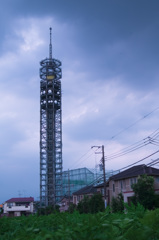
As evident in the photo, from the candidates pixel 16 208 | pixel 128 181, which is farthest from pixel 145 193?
pixel 16 208

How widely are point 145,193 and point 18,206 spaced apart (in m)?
57.0

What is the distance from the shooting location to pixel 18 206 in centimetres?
8212

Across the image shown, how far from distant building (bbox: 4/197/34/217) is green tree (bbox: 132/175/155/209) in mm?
53825

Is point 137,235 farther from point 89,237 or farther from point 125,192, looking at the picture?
point 125,192

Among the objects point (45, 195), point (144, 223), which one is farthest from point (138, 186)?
point (45, 195)

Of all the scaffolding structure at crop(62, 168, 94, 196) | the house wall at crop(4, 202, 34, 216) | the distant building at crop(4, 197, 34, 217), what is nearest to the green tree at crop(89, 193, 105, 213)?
the scaffolding structure at crop(62, 168, 94, 196)

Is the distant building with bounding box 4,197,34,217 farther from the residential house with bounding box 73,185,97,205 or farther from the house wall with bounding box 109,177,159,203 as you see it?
the house wall with bounding box 109,177,159,203

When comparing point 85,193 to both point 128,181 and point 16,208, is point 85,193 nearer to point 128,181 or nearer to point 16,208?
point 128,181

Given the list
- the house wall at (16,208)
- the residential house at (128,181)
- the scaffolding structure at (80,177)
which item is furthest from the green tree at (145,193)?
the house wall at (16,208)

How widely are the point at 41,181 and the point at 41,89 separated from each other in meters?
27.7

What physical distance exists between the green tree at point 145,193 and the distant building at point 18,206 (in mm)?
53825

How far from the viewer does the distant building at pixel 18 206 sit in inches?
3201

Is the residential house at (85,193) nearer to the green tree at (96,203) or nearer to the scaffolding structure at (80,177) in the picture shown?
the green tree at (96,203)

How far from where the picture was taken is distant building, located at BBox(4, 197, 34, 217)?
81.3m
